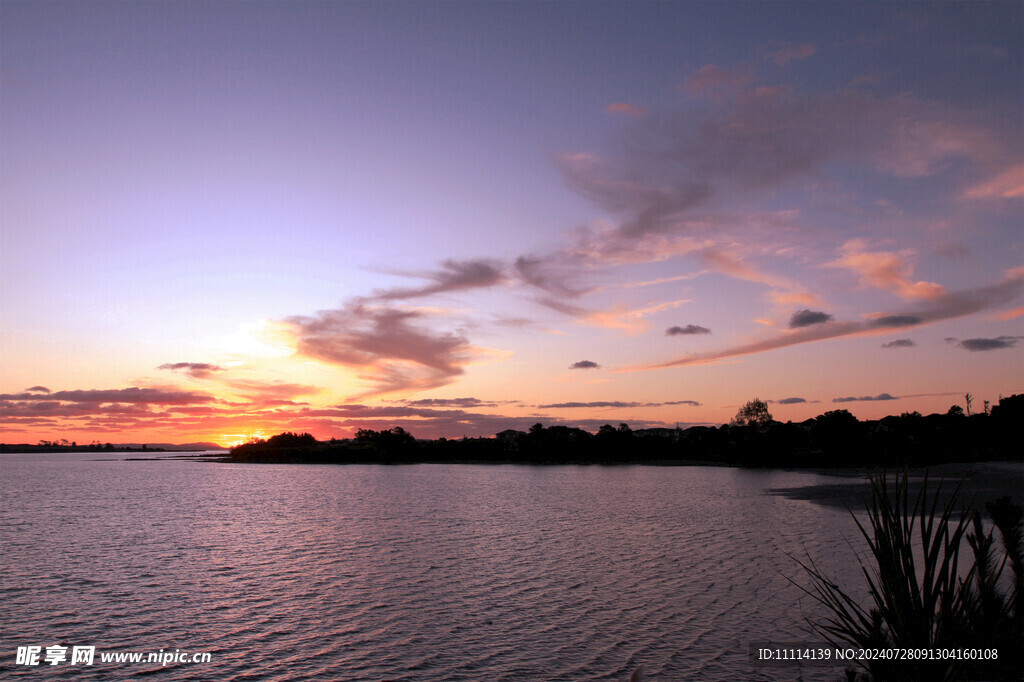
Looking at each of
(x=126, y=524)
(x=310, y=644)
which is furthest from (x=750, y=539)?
(x=126, y=524)

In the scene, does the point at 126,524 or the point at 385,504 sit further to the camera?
the point at 385,504

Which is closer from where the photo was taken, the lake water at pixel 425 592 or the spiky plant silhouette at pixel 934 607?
the spiky plant silhouette at pixel 934 607

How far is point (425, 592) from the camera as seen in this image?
→ 34.6 metres

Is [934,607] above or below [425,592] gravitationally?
above

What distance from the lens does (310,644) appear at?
2614cm

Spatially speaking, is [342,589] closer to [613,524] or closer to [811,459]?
[613,524]

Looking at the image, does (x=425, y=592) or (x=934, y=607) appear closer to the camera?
(x=934, y=607)

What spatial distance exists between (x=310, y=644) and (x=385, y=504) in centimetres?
6325

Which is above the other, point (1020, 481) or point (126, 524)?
point (1020, 481)

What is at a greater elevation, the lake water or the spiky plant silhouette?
the spiky plant silhouette

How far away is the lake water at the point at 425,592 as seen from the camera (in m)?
23.9

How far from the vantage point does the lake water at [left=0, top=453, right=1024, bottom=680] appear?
23891 millimetres

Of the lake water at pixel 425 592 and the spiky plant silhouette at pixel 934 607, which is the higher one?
the spiky plant silhouette at pixel 934 607

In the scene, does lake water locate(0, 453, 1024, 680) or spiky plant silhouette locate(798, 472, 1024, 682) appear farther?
lake water locate(0, 453, 1024, 680)
